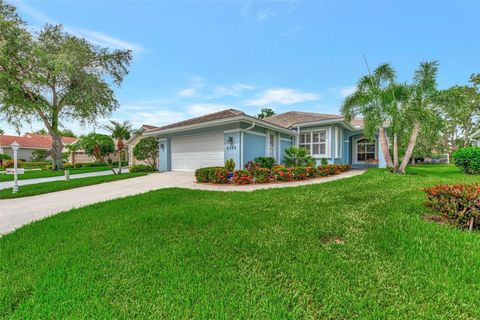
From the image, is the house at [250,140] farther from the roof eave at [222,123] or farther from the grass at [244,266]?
the grass at [244,266]

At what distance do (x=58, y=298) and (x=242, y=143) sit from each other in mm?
9421

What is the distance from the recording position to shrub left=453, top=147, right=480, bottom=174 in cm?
1116

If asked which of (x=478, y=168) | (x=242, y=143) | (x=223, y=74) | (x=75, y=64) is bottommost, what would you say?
(x=478, y=168)

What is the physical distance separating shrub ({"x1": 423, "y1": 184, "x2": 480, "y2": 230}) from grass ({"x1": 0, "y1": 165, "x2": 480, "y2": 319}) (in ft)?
1.20

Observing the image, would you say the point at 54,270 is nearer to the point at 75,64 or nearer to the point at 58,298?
the point at 58,298

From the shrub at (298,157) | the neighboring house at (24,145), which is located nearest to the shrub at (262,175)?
the shrub at (298,157)

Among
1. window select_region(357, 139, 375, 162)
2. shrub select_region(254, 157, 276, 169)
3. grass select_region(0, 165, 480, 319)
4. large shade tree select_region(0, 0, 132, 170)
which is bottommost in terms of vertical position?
grass select_region(0, 165, 480, 319)

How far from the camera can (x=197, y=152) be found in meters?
13.6

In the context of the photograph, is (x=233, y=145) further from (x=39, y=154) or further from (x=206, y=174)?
(x=39, y=154)

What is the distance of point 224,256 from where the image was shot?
9.64 ft

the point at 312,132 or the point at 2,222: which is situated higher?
the point at 312,132

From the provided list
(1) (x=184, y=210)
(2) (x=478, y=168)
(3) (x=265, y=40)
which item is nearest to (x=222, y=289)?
(1) (x=184, y=210)

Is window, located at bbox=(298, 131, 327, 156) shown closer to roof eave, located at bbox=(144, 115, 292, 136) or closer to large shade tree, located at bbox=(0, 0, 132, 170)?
roof eave, located at bbox=(144, 115, 292, 136)

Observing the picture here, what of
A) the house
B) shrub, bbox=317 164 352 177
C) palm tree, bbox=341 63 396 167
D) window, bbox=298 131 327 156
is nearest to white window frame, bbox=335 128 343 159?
the house
